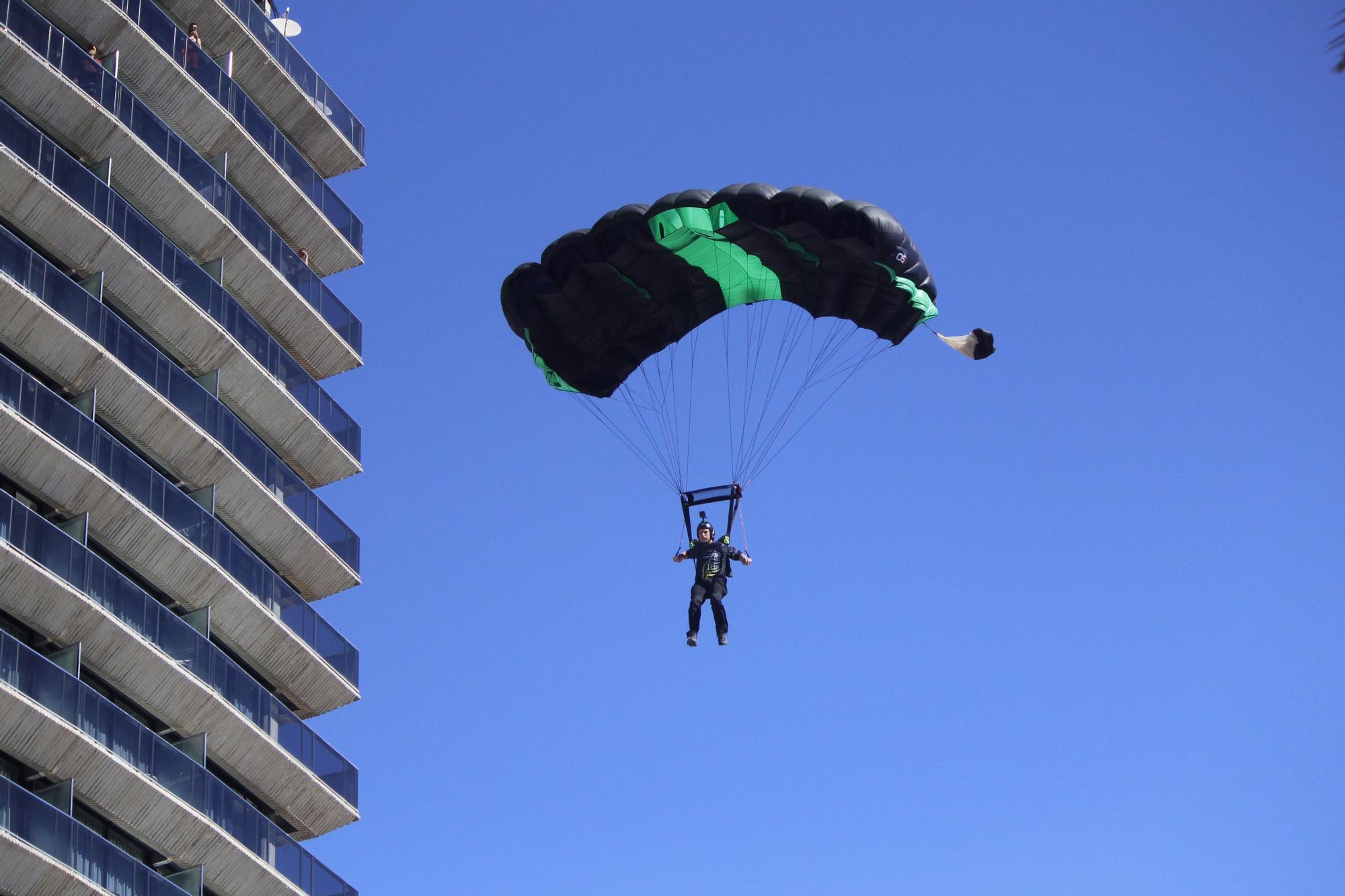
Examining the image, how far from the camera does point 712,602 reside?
30.0m

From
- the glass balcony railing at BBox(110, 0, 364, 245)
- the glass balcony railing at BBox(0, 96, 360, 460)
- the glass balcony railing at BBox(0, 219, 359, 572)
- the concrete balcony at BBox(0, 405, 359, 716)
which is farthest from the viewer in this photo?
the glass balcony railing at BBox(110, 0, 364, 245)

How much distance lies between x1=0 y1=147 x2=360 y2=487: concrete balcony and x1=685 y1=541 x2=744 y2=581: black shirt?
27.0ft

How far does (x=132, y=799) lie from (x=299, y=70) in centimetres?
1535

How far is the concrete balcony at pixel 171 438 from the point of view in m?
28.6

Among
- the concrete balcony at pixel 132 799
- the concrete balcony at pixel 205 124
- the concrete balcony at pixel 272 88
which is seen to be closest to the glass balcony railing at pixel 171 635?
the concrete balcony at pixel 132 799

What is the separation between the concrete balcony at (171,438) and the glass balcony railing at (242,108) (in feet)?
21.2

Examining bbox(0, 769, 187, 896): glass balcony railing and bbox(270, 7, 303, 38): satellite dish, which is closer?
bbox(0, 769, 187, 896): glass balcony railing

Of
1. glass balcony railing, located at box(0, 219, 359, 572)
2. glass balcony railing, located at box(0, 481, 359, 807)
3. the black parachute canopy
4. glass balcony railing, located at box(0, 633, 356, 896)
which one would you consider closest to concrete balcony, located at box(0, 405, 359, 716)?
glass balcony railing, located at box(0, 481, 359, 807)

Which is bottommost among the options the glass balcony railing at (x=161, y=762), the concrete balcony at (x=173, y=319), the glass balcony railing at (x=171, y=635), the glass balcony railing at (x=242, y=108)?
the glass balcony railing at (x=161, y=762)

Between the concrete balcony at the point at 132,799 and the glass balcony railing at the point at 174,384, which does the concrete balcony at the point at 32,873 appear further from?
the glass balcony railing at the point at 174,384

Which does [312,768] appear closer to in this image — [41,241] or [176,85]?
[41,241]

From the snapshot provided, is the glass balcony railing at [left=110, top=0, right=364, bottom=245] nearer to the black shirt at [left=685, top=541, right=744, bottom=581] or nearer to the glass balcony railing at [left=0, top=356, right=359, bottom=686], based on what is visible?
the glass balcony railing at [left=0, top=356, right=359, bottom=686]

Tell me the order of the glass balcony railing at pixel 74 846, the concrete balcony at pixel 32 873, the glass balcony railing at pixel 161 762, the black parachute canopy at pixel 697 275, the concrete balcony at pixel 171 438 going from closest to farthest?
the concrete balcony at pixel 32 873 → the glass balcony railing at pixel 74 846 → the glass balcony railing at pixel 161 762 → the concrete balcony at pixel 171 438 → the black parachute canopy at pixel 697 275

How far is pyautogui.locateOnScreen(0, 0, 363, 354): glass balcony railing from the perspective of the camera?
30.4m
